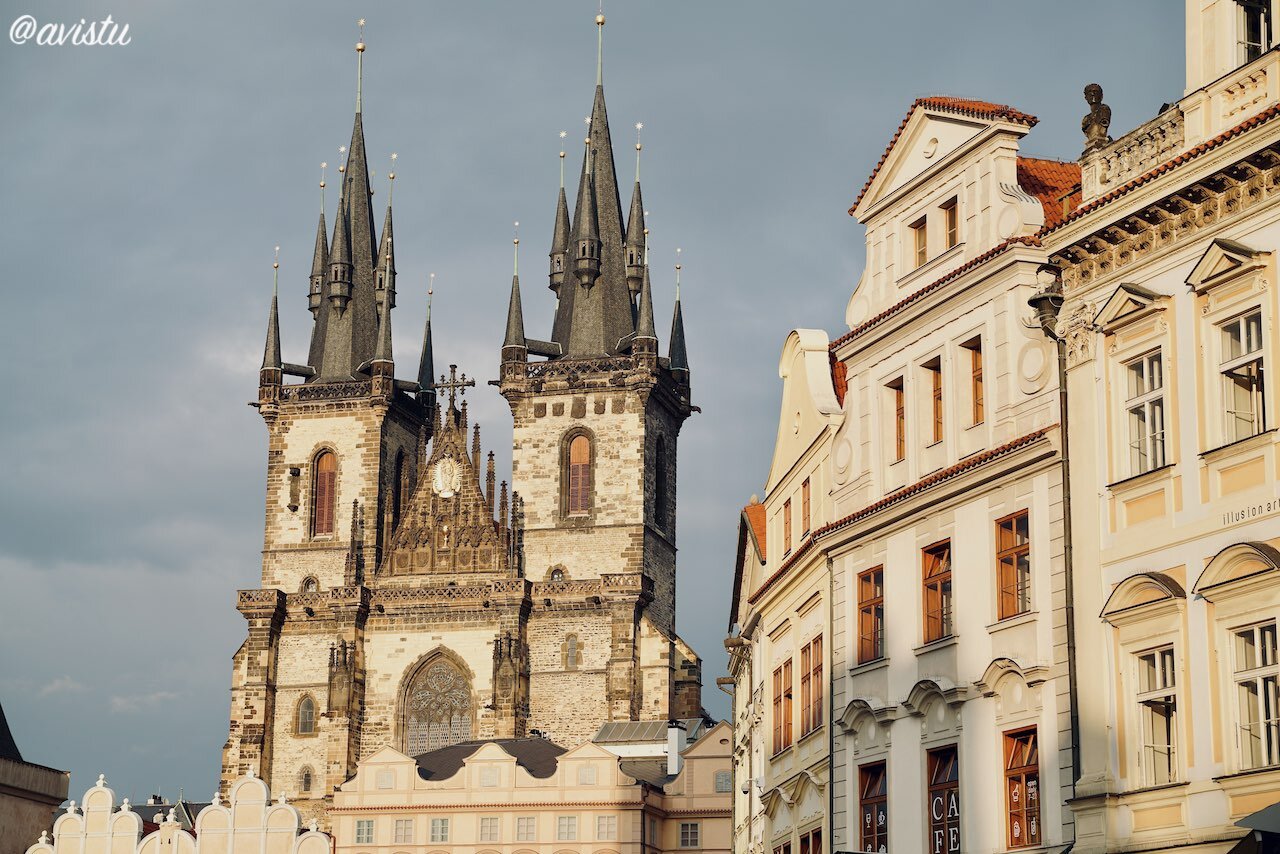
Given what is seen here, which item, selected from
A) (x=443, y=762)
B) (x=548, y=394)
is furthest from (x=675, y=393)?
(x=443, y=762)

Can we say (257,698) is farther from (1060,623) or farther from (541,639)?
(1060,623)

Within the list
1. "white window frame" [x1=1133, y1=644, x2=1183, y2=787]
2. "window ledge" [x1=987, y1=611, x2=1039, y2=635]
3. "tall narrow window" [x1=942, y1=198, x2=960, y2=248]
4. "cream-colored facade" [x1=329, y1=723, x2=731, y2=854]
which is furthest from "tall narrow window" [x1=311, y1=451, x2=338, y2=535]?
"white window frame" [x1=1133, y1=644, x2=1183, y2=787]

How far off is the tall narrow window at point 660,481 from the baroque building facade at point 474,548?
0.13 metres

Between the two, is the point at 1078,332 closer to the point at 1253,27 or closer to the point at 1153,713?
the point at 1253,27

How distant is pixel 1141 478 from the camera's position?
23188mm

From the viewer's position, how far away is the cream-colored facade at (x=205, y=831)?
70.6 metres

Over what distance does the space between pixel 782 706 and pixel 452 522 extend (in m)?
51.6

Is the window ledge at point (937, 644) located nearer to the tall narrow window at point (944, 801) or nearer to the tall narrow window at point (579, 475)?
the tall narrow window at point (944, 801)

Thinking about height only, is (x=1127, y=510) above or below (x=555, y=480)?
below

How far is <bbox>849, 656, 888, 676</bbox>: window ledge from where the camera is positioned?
28572 mm

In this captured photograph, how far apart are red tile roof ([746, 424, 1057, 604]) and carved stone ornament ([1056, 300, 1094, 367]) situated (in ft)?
3.25

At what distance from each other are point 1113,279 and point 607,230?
216 feet

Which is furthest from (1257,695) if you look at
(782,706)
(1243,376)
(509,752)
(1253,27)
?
(509,752)

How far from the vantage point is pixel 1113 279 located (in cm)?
2414
